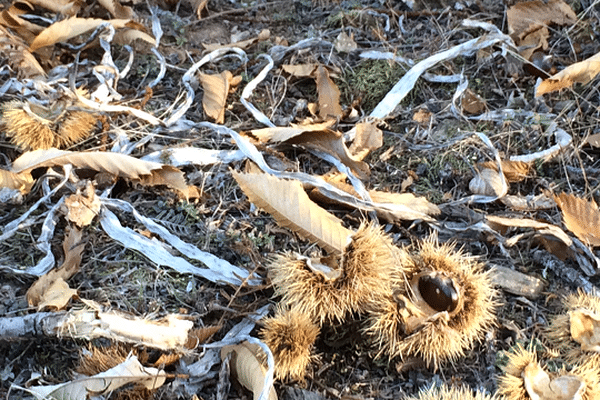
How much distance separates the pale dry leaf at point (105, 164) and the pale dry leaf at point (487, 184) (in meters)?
0.99

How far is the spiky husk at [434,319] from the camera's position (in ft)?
4.66

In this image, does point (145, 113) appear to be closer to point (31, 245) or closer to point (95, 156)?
point (95, 156)

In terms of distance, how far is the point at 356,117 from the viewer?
2254mm

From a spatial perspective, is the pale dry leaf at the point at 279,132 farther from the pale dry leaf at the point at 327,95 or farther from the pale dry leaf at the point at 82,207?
the pale dry leaf at the point at 82,207

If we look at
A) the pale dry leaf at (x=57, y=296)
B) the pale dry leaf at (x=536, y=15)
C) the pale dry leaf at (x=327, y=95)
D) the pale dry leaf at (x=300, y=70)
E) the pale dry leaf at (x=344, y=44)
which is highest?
the pale dry leaf at (x=536, y=15)

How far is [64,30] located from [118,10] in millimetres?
331

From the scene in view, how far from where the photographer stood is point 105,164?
190cm

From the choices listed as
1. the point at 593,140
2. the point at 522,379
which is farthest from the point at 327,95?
the point at 522,379

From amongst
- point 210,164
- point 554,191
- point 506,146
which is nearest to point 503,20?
point 506,146

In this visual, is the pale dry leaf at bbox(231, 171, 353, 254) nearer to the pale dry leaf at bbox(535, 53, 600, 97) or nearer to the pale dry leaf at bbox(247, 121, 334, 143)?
the pale dry leaf at bbox(247, 121, 334, 143)

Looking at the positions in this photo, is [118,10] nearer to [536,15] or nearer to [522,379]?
[536,15]

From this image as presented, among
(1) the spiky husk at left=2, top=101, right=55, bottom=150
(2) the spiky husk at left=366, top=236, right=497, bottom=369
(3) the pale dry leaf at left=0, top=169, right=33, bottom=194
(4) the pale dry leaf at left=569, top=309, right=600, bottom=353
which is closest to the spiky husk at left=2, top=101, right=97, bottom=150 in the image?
(1) the spiky husk at left=2, top=101, right=55, bottom=150

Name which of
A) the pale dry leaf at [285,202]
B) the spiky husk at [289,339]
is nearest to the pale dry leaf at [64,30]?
the pale dry leaf at [285,202]

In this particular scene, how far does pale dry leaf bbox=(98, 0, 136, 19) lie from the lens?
8.43 ft
